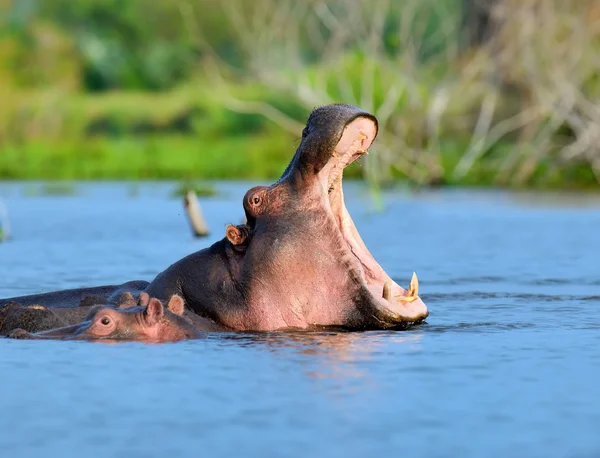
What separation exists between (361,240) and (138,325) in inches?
A: 49.5

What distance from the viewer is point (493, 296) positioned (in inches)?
422

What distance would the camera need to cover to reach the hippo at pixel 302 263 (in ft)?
25.8

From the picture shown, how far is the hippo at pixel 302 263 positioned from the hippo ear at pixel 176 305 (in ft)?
0.72

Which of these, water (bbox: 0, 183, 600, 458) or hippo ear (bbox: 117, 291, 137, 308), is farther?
hippo ear (bbox: 117, 291, 137, 308)

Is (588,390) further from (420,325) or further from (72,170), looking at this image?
(72,170)

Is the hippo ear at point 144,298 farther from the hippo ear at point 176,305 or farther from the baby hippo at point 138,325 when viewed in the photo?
the hippo ear at point 176,305

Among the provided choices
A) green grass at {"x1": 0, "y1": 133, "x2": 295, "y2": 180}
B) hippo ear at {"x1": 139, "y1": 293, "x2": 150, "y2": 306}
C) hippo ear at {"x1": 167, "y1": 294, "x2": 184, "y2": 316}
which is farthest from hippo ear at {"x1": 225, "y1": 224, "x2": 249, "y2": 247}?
green grass at {"x1": 0, "y1": 133, "x2": 295, "y2": 180}

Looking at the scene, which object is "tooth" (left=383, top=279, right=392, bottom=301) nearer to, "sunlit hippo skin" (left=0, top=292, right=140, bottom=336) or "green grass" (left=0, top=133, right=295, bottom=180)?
"sunlit hippo skin" (left=0, top=292, right=140, bottom=336)

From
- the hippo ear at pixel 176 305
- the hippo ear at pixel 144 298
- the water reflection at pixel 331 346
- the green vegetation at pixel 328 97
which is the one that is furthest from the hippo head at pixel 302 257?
the green vegetation at pixel 328 97

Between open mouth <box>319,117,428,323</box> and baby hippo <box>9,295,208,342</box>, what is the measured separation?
962 mm

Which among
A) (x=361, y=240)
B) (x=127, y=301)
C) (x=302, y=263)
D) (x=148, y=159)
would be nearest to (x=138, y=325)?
(x=127, y=301)

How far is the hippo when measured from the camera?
7875 millimetres

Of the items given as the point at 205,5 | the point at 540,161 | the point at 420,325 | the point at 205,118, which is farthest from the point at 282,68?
the point at 205,5

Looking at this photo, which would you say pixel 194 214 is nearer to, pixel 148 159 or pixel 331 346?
pixel 331 346
